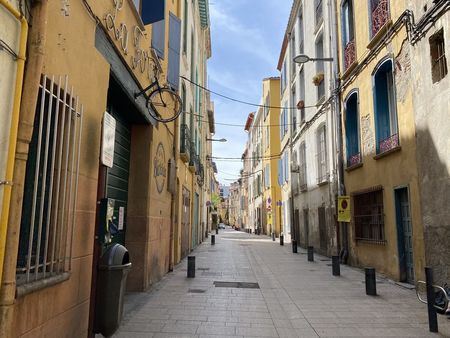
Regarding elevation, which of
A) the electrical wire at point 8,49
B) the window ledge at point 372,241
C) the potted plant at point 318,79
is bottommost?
the window ledge at point 372,241

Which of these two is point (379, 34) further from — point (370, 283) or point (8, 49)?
point (8, 49)

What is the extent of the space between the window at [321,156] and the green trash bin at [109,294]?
42.0 feet


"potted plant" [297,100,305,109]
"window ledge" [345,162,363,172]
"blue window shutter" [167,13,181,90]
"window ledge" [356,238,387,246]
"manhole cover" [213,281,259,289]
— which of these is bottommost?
"manhole cover" [213,281,259,289]

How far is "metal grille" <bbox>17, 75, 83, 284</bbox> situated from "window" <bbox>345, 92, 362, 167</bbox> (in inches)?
413

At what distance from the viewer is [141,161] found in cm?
838

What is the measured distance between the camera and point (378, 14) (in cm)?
1060

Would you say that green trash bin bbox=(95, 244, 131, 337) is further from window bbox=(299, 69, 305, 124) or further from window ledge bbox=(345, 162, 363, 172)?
window bbox=(299, 69, 305, 124)

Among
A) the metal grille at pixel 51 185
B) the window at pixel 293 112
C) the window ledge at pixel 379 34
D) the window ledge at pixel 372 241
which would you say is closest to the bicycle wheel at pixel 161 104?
the metal grille at pixel 51 185

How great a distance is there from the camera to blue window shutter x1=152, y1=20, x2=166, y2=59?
838 cm

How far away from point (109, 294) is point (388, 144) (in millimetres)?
8266

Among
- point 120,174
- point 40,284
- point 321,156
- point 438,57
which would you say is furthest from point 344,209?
point 40,284

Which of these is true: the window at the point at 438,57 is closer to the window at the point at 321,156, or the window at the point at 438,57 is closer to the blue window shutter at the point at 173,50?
the blue window shutter at the point at 173,50

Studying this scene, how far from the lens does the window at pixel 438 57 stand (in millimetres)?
7359

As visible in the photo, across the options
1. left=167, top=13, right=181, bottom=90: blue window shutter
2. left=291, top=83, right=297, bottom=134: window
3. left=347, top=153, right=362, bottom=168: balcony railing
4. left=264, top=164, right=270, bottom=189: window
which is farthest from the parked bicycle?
left=264, top=164, right=270, bottom=189: window
